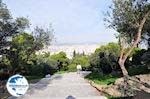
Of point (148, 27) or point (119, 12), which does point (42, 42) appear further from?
point (119, 12)

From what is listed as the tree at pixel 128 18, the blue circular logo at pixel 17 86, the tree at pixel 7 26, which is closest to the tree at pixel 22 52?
the tree at pixel 7 26

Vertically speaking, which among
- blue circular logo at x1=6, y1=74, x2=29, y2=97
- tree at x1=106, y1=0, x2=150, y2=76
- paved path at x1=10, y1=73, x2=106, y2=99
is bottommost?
paved path at x1=10, y1=73, x2=106, y2=99

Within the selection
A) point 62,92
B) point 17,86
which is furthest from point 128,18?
point 62,92

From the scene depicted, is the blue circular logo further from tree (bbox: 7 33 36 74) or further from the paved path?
tree (bbox: 7 33 36 74)

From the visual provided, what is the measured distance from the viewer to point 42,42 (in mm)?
41719

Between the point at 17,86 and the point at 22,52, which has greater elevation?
the point at 22,52

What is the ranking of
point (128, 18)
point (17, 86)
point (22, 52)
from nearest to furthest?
point (17, 86) < point (128, 18) < point (22, 52)

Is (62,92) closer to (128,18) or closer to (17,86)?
(128,18)

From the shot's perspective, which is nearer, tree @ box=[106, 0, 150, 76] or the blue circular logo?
the blue circular logo

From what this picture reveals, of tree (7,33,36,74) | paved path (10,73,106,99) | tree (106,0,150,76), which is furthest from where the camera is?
tree (7,33,36,74)

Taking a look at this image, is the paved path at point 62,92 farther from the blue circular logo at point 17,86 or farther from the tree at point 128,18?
the blue circular logo at point 17,86

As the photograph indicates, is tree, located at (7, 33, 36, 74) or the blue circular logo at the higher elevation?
tree, located at (7, 33, 36, 74)

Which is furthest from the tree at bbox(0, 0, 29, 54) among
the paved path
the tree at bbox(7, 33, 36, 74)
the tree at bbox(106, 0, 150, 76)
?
the tree at bbox(7, 33, 36, 74)

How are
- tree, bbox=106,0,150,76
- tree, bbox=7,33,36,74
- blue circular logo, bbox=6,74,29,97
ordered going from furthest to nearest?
1. tree, bbox=7,33,36,74
2. tree, bbox=106,0,150,76
3. blue circular logo, bbox=6,74,29,97
